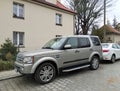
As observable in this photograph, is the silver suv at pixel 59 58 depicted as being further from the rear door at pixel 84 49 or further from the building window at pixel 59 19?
the building window at pixel 59 19

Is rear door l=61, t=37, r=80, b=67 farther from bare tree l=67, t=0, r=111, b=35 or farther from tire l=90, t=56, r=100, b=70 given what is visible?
bare tree l=67, t=0, r=111, b=35

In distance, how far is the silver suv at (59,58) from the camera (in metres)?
5.81

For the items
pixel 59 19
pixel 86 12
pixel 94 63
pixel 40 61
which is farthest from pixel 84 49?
pixel 86 12

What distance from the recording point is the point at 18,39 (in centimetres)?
1312

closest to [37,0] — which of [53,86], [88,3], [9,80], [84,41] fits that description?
[84,41]

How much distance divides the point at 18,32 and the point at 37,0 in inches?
139

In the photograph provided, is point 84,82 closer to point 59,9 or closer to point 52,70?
point 52,70

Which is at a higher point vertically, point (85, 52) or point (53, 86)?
point (85, 52)

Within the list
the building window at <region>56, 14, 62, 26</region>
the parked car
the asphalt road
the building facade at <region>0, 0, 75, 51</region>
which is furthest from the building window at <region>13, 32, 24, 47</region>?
the parked car

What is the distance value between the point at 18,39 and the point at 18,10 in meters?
2.48

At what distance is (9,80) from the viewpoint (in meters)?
6.54

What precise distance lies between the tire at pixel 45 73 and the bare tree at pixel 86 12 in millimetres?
23676

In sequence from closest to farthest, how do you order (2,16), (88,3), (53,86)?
(53,86) → (2,16) → (88,3)

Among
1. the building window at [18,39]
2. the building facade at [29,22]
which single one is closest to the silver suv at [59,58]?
the building facade at [29,22]
